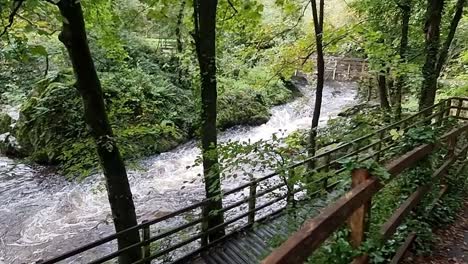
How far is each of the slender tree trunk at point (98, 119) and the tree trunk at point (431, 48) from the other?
20.5 feet

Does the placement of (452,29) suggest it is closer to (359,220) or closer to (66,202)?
(359,220)

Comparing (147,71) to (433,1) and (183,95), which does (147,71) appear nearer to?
(183,95)

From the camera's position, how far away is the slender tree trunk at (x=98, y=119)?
4.22 metres

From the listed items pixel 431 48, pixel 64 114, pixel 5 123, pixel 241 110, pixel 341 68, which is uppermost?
pixel 431 48

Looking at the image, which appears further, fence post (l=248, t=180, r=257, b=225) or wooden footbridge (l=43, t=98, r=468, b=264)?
fence post (l=248, t=180, r=257, b=225)

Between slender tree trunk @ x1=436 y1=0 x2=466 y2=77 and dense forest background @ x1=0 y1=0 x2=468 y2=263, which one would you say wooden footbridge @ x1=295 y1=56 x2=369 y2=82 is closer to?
dense forest background @ x1=0 y1=0 x2=468 y2=263

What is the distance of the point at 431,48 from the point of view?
7293mm

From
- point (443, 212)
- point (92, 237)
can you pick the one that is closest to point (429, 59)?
point (443, 212)

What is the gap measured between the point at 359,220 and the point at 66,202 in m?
8.98

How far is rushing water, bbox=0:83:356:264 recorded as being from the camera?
8016 mm

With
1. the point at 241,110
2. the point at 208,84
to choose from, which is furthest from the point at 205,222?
the point at 241,110

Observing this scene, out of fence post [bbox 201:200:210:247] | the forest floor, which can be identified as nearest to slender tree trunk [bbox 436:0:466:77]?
the forest floor

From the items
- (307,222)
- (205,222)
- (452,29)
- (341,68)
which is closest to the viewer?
(307,222)

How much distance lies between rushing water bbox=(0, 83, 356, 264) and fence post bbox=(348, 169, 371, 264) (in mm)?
5231
